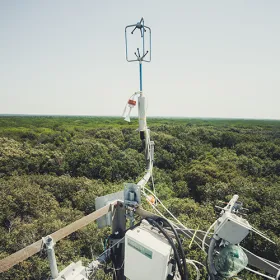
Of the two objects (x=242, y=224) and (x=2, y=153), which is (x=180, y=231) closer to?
(x=242, y=224)

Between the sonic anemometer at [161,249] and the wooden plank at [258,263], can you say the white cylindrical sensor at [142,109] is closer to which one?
the sonic anemometer at [161,249]

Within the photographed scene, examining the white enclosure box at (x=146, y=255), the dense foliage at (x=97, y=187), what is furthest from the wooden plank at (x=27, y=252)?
the white enclosure box at (x=146, y=255)

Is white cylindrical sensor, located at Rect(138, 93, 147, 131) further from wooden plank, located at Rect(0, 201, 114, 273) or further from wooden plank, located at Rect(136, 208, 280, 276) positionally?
wooden plank, located at Rect(0, 201, 114, 273)

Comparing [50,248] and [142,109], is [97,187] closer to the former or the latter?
[142,109]

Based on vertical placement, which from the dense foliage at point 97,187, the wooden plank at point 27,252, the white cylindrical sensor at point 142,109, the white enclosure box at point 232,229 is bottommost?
the dense foliage at point 97,187

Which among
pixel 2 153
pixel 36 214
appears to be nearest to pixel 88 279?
pixel 36 214

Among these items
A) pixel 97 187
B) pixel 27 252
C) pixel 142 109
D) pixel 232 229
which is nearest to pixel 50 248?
pixel 27 252
